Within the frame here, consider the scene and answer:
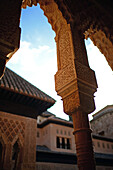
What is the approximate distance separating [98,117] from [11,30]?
49.6 feet

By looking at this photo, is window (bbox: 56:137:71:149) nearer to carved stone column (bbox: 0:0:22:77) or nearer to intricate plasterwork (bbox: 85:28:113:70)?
intricate plasterwork (bbox: 85:28:113:70)

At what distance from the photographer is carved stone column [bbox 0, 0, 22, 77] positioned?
200 centimetres

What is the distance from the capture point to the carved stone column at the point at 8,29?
2.00 metres

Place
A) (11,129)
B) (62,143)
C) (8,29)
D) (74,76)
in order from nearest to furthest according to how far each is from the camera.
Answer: (8,29) < (74,76) < (11,129) < (62,143)

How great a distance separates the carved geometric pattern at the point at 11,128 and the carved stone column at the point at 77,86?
337 centimetres

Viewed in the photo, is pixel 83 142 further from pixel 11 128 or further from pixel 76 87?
pixel 11 128

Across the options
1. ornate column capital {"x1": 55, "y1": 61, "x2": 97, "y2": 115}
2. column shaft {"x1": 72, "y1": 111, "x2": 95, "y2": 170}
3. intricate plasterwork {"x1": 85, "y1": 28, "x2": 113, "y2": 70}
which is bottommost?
column shaft {"x1": 72, "y1": 111, "x2": 95, "y2": 170}

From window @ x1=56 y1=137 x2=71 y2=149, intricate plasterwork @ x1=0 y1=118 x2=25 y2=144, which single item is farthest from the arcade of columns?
window @ x1=56 y1=137 x2=71 y2=149

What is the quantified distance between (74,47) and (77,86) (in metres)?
1.00

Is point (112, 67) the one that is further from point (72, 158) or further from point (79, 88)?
point (72, 158)

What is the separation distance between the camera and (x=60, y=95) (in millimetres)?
2799

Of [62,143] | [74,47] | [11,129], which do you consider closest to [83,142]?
[74,47]

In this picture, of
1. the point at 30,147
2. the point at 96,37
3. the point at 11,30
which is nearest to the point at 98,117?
the point at 30,147

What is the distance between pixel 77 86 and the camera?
257 cm
